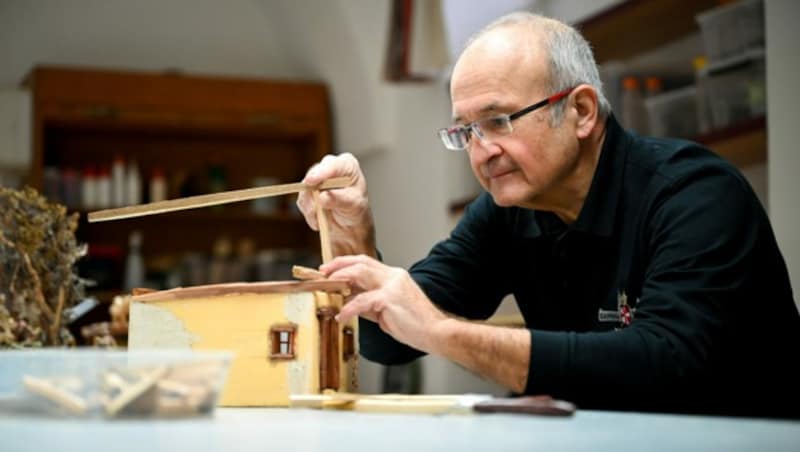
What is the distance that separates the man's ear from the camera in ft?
6.65

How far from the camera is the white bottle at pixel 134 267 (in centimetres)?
570

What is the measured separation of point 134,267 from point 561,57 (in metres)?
4.12

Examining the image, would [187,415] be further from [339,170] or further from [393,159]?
[393,159]

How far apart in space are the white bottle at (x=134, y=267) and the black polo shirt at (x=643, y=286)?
3741 millimetres

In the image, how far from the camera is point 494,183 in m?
2.03

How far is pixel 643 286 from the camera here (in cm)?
178

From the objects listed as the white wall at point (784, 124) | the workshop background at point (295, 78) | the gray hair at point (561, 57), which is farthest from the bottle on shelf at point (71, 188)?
the gray hair at point (561, 57)

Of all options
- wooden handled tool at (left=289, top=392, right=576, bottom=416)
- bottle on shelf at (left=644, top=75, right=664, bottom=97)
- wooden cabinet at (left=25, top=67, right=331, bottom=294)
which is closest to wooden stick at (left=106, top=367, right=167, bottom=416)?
wooden handled tool at (left=289, top=392, right=576, bottom=416)

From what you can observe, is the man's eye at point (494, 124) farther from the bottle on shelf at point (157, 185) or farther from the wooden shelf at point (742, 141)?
the bottle on shelf at point (157, 185)

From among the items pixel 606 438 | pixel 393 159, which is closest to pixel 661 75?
pixel 393 159

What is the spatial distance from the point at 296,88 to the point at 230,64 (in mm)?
546

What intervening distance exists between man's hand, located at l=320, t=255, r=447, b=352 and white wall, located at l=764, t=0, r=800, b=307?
148cm

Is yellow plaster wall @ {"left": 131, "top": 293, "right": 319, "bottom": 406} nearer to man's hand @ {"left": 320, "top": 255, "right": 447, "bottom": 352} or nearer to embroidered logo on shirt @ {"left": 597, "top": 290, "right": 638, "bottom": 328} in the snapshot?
man's hand @ {"left": 320, "top": 255, "right": 447, "bottom": 352}

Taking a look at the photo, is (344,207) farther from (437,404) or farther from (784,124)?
(784,124)
